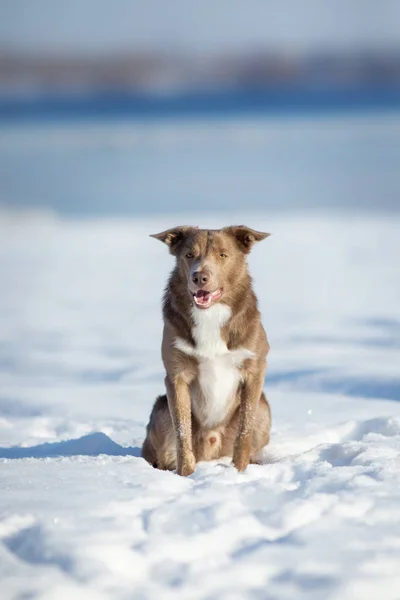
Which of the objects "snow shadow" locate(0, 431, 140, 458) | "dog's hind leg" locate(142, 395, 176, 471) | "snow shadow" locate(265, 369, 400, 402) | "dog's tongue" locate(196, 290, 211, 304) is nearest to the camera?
"dog's tongue" locate(196, 290, 211, 304)

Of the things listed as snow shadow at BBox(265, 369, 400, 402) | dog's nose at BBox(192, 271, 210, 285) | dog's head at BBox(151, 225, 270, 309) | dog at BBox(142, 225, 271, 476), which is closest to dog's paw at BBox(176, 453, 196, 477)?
dog at BBox(142, 225, 271, 476)

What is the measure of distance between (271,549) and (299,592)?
0.34m

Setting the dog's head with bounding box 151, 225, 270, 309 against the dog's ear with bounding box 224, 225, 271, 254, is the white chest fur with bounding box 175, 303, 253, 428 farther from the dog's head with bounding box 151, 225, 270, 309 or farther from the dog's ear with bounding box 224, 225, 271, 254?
the dog's ear with bounding box 224, 225, 271, 254

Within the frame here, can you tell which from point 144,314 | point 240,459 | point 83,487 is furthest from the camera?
point 144,314

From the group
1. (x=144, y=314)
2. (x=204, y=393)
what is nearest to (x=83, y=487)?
(x=204, y=393)

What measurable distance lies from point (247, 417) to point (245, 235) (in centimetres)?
111

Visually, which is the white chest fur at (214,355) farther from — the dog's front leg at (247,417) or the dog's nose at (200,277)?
the dog's nose at (200,277)

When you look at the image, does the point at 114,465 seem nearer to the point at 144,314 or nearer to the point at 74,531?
the point at 74,531

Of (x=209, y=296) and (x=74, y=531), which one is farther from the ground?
(x=209, y=296)

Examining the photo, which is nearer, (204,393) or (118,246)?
(204,393)

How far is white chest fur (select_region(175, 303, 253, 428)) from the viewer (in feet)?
17.7

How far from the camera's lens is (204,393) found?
5.52m

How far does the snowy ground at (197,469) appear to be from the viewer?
3576 mm

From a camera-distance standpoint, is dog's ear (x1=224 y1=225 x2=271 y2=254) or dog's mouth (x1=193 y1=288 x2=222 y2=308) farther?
dog's ear (x1=224 y1=225 x2=271 y2=254)
